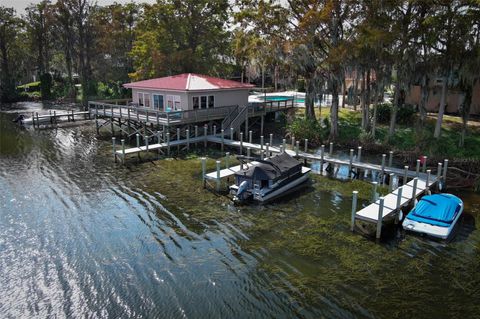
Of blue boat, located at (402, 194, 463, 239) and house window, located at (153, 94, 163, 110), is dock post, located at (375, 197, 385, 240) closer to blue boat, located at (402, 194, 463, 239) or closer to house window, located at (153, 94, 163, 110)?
blue boat, located at (402, 194, 463, 239)

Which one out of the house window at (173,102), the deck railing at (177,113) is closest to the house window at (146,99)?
the deck railing at (177,113)

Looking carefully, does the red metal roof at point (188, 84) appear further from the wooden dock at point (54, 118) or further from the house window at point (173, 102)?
the wooden dock at point (54, 118)

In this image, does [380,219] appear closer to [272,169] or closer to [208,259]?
[272,169]

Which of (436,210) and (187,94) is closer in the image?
(436,210)

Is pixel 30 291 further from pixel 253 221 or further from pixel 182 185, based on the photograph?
pixel 182 185

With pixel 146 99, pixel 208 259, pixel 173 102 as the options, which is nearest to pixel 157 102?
pixel 146 99
